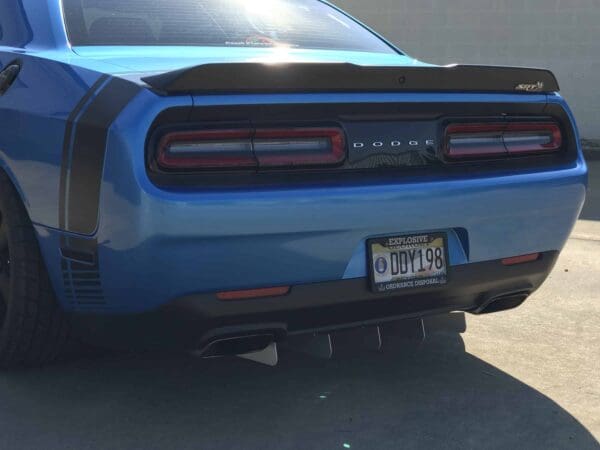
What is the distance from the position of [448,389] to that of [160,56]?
1.63 m

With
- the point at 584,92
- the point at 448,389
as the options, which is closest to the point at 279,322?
the point at 448,389

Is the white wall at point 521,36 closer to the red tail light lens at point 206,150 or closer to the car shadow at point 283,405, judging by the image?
the car shadow at point 283,405

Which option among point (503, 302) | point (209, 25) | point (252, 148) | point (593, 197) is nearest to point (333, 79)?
point (252, 148)

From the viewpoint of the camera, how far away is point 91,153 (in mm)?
2404

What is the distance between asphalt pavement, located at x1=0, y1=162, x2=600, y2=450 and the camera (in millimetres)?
2686

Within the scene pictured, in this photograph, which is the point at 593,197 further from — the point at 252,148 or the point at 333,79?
the point at 252,148

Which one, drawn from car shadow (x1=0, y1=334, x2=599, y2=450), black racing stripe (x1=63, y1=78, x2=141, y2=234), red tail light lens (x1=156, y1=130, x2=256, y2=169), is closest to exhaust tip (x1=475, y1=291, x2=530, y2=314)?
car shadow (x1=0, y1=334, x2=599, y2=450)

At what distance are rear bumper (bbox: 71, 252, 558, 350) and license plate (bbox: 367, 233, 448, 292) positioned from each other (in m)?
0.03

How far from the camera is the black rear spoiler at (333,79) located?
2387 mm

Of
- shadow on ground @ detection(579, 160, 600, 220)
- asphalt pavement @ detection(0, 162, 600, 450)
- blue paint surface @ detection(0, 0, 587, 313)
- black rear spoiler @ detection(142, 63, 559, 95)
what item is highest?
black rear spoiler @ detection(142, 63, 559, 95)

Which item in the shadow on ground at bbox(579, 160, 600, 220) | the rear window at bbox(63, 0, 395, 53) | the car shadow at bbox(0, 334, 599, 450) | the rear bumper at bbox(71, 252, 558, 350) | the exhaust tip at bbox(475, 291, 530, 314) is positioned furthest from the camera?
the shadow on ground at bbox(579, 160, 600, 220)

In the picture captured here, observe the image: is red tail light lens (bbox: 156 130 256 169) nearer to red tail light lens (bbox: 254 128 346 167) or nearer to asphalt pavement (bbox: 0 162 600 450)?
red tail light lens (bbox: 254 128 346 167)

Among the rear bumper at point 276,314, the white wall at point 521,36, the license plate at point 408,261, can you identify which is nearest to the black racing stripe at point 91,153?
the rear bumper at point 276,314

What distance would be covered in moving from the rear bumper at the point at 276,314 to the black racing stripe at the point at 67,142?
36 cm
